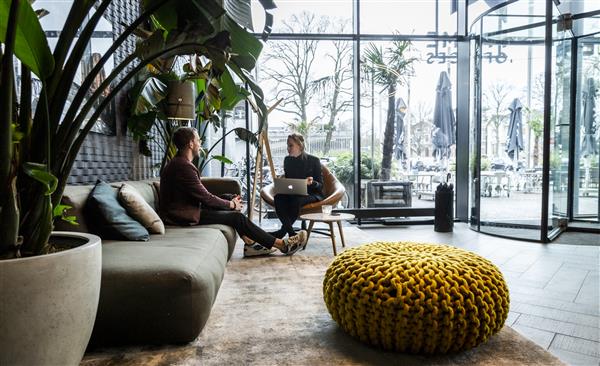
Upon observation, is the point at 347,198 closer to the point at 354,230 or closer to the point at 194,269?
the point at 354,230

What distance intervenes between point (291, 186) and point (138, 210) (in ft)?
6.44

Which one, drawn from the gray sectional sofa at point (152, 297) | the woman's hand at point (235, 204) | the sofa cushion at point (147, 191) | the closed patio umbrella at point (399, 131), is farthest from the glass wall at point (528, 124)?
the gray sectional sofa at point (152, 297)

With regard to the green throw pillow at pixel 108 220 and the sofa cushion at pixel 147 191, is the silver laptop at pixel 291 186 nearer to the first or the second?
the sofa cushion at pixel 147 191

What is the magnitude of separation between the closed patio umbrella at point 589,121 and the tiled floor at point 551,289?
2.23 m

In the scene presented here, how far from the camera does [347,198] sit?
6.21 meters

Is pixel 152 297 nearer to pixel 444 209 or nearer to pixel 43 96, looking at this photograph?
pixel 43 96

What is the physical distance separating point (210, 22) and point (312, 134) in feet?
16.0

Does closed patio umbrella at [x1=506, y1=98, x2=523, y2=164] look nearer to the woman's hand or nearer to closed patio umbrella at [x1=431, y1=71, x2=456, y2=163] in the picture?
→ closed patio umbrella at [x1=431, y1=71, x2=456, y2=163]

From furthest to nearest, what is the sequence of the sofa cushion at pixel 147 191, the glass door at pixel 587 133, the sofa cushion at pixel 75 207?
the glass door at pixel 587 133 → the sofa cushion at pixel 147 191 → the sofa cushion at pixel 75 207

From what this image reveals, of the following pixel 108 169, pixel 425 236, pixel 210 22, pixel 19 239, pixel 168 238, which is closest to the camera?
pixel 19 239

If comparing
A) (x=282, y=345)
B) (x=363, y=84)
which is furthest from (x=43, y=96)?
(x=363, y=84)

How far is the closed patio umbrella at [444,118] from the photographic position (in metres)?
6.21

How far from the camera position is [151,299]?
1.65 m

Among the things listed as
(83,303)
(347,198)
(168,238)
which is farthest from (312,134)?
(83,303)
